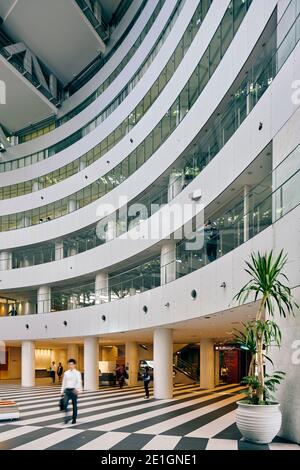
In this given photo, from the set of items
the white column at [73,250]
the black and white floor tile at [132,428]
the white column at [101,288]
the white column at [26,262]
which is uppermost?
the white column at [73,250]

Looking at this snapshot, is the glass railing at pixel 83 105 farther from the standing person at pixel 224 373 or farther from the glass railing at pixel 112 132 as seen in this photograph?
the standing person at pixel 224 373

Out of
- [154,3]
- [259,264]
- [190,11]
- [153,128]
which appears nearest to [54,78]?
[154,3]

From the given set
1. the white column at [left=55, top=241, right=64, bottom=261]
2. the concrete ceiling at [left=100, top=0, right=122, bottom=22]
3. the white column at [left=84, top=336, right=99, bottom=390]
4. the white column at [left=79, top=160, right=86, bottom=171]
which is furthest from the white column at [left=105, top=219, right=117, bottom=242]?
the concrete ceiling at [left=100, top=0, right=122, bottom=22]

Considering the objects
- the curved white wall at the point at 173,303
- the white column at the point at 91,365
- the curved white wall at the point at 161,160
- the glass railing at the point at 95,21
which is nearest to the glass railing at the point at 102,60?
the glass railing at the point at 95,21

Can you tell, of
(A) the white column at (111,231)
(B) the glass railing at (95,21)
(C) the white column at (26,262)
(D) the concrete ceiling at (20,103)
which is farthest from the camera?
(C) the white column at (26,262)

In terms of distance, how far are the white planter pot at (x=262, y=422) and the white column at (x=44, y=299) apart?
80.5ft

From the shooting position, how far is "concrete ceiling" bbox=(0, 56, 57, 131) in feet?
111

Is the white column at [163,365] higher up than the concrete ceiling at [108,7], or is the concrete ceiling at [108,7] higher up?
the concrete ceiling at [108,7]

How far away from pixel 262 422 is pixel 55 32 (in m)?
30.0

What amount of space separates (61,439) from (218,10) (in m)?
13.7

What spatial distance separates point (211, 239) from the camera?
1595cm

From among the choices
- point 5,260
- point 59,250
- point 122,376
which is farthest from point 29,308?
point 122,376

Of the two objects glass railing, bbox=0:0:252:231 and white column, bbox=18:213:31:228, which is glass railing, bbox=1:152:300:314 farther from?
white column, bbox=18:213:31:228

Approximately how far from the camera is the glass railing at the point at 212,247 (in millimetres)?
11414
